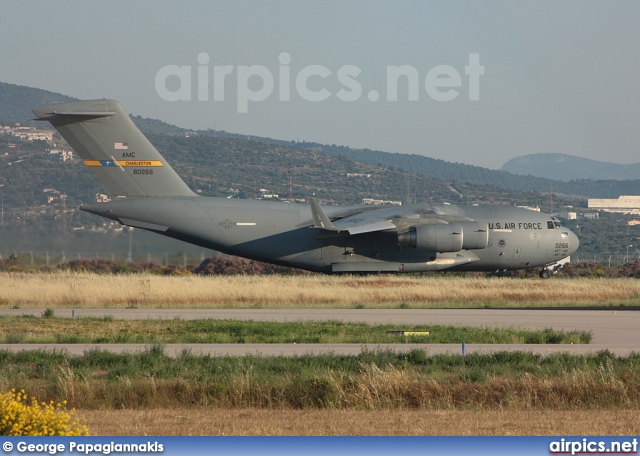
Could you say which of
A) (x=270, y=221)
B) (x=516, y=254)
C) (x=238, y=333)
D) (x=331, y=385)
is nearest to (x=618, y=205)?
(x=516, y=254)

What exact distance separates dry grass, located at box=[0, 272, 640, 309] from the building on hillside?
120 meters

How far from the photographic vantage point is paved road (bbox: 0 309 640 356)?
20.3 metres

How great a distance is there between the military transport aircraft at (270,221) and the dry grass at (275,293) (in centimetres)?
126

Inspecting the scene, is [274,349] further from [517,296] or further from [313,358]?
[517,296]

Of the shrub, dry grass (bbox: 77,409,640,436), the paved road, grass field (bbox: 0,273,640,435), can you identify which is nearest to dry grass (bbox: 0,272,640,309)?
the paved road

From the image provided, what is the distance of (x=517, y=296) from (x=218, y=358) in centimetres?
2026

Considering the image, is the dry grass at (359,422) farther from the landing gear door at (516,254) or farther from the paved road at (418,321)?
the landing gear door at (516,254)

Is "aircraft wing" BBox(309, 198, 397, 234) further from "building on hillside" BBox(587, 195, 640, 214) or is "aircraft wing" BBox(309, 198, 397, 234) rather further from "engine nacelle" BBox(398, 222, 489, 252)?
"building on hillside" BBox(587, 195, 640, 214)

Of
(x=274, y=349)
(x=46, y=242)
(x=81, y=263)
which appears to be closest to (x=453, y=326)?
(x=274, y=349)

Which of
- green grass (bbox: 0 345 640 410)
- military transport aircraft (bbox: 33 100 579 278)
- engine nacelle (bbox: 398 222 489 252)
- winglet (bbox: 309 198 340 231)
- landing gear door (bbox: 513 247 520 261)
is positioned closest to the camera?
green grass (bbox: 0 345 640 410)

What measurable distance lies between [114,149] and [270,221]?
6.75 metres

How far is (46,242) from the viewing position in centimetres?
4041

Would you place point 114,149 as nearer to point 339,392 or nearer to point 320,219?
point 320,219

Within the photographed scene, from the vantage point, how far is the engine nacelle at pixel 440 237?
37594 mm
